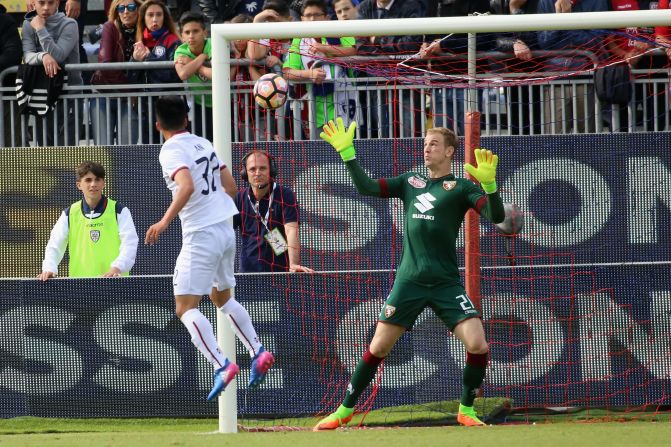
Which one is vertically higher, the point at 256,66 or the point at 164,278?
the point at 256,66

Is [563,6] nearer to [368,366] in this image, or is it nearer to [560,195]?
[560,195]

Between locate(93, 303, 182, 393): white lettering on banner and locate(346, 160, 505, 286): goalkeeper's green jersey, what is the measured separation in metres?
2.41

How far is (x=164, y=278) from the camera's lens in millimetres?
10172

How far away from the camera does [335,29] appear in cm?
906

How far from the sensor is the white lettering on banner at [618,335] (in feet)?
32.7

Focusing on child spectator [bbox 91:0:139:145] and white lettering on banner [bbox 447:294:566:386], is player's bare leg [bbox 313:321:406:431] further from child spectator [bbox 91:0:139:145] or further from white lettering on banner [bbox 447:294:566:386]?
child spectator [bbox 91:0:139:145]

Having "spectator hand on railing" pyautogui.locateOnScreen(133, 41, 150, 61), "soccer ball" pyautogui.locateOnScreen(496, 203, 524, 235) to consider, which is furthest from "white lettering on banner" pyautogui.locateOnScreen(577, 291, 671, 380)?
"spectator hand on railing" pyautogui.locateOnScreen(133, 41, 150, 61)

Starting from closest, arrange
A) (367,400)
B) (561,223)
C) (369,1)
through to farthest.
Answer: (367,400)
(561,223)
(369,1)

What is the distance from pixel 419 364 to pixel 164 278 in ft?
7.35

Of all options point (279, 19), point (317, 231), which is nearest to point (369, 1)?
point (279, 19)

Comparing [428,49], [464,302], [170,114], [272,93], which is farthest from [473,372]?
[428,49]

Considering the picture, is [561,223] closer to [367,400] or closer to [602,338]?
[602,338]

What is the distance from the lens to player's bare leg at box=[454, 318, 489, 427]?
27.9 feet

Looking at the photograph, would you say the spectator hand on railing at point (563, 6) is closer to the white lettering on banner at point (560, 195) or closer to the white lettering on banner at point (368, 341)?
the white lettering on banner at point (560, 195)
